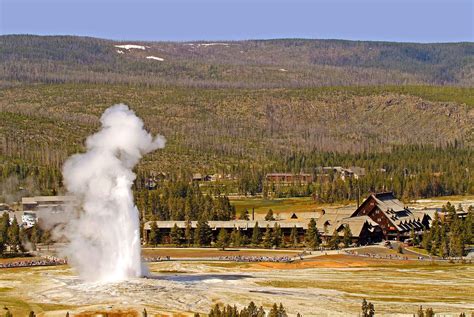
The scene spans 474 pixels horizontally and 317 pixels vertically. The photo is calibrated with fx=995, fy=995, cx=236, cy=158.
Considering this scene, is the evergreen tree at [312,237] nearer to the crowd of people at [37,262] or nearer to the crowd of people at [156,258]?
the crowd of people at [156,258]

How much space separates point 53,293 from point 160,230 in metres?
51.6

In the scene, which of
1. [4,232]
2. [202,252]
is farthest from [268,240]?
[4,232]

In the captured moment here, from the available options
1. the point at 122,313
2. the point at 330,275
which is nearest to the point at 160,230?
the point at 330,275

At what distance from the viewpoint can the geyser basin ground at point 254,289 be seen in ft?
247

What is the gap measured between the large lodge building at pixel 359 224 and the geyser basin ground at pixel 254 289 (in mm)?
26255

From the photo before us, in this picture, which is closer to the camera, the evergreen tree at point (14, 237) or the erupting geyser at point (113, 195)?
the erupting geyser at point (113, 195)

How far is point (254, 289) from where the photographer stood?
3285 inches

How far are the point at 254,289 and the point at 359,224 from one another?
163 ft

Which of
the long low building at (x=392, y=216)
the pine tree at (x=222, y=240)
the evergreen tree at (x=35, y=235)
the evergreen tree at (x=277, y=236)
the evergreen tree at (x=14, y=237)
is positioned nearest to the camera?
the evergreen tree at (x=14, y=237)

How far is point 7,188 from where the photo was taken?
179 metres

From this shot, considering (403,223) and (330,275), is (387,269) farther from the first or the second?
(403,223)

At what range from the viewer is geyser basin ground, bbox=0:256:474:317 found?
7519 centimetres

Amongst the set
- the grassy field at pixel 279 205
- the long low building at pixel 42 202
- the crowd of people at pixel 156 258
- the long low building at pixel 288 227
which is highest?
the grassy field at pixel 279 205

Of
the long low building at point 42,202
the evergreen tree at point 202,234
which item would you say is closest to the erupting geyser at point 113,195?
the evergreen tree at point 202,234
